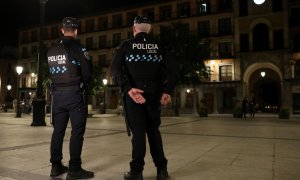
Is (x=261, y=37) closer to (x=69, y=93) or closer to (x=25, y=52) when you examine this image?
(x=69, y=93)

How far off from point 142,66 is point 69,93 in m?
1.12

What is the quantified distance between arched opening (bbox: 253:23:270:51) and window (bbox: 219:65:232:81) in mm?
3759

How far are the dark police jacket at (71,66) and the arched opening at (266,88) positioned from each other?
32.9 m

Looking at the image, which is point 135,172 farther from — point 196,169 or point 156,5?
point 156,5

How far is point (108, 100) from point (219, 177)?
138 ft

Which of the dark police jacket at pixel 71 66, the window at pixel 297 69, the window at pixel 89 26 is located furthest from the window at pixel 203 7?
the dark police jacket at pixel 71 66

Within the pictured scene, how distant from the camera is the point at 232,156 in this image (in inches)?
209

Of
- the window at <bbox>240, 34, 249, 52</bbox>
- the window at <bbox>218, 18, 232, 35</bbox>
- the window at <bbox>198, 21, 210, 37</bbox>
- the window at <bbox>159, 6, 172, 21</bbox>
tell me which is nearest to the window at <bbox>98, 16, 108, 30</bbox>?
the window at <bbox>159, 6, 172, 21</bbox>

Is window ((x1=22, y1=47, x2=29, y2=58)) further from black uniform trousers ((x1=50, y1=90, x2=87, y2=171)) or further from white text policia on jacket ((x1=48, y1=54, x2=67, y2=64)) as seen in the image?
black uniform trousers ((x1=50, y1=90, x2=87, y2=171))

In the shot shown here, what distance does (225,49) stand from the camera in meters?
36.1

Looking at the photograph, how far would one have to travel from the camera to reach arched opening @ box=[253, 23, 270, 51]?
108 ft

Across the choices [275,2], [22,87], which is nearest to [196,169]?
[275,2]

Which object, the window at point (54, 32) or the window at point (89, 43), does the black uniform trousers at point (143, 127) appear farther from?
the window at point (54, 32)

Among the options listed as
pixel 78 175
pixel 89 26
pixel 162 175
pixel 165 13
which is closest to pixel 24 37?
pixel 89 26
